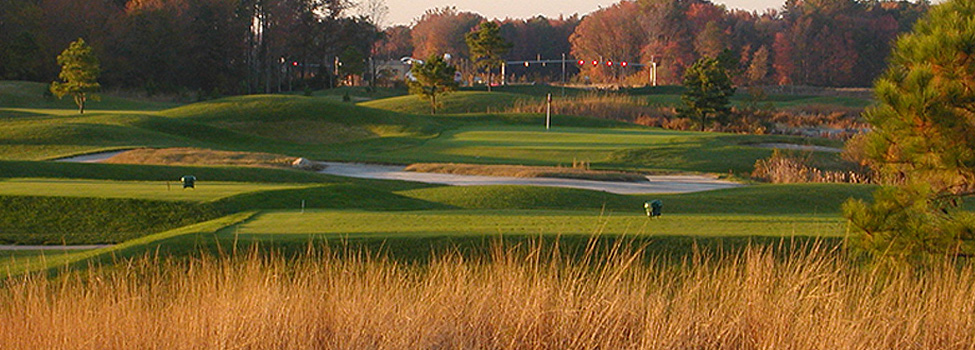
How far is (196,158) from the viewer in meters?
31.6

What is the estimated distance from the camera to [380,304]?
8180mm

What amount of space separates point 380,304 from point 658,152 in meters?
27.3

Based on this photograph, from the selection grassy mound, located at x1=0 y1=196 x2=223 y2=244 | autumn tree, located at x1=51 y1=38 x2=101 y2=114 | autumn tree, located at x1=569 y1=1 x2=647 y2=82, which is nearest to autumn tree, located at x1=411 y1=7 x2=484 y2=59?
autumn tree, located at x1=569 y1=1 x2=647 y2=82

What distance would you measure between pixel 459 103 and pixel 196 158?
3324 centimetres

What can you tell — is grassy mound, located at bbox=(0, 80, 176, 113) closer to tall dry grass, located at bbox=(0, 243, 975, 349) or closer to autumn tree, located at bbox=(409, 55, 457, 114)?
autumn tree, located at bbox=(409, 55, 457, 114)

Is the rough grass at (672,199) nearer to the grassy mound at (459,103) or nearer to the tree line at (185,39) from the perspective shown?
the grassy mound at (459,103)

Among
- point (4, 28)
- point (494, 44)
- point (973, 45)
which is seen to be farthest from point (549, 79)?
point (973, 45)

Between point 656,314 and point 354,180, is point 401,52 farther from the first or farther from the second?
point 656,314

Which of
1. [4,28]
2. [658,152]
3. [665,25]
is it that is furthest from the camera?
[665,25]

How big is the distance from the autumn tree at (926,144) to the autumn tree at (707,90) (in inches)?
1572

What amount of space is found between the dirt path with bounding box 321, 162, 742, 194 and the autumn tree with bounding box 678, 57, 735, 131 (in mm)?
19094

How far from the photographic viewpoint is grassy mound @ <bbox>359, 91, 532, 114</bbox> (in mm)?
61500

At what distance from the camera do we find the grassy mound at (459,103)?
6150 cm

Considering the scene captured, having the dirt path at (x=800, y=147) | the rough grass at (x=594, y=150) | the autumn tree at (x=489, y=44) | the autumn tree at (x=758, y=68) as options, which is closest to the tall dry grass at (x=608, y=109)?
the rough grass at (x=594, y=150)
